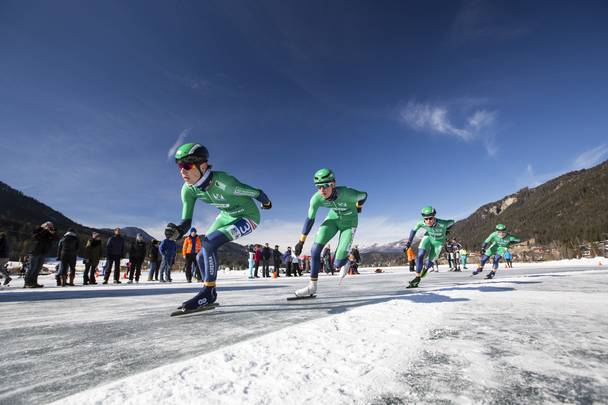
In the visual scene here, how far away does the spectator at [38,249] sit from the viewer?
8.71 metres

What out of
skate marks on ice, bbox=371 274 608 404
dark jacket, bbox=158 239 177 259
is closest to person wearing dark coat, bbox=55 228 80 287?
dark jacket, bbox=158 239 177 259

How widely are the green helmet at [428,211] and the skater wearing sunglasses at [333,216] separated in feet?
9.94

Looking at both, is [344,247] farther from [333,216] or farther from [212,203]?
[212,203]

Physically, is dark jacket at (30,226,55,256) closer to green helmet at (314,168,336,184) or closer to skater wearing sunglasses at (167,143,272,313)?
skater wearing sunglasses at (167,143,272,313)

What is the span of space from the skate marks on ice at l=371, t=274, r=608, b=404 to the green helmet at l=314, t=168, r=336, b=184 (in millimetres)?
3345

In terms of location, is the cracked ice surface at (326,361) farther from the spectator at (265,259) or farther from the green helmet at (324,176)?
the spectator at (265,259)

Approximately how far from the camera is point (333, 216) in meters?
5.77

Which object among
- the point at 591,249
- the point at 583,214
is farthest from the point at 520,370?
the point at 583,214

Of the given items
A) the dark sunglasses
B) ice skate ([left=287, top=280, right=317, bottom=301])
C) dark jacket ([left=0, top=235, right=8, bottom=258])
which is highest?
the dark sunglasses

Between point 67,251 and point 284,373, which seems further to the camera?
point 67,251

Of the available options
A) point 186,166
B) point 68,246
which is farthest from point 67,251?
point 186,166

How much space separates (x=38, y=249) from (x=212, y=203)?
26.3 ft

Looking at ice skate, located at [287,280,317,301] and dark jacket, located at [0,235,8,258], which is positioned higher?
dark jacket, located at [0,235,8,258]

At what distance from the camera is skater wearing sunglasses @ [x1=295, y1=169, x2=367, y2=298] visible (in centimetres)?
544
